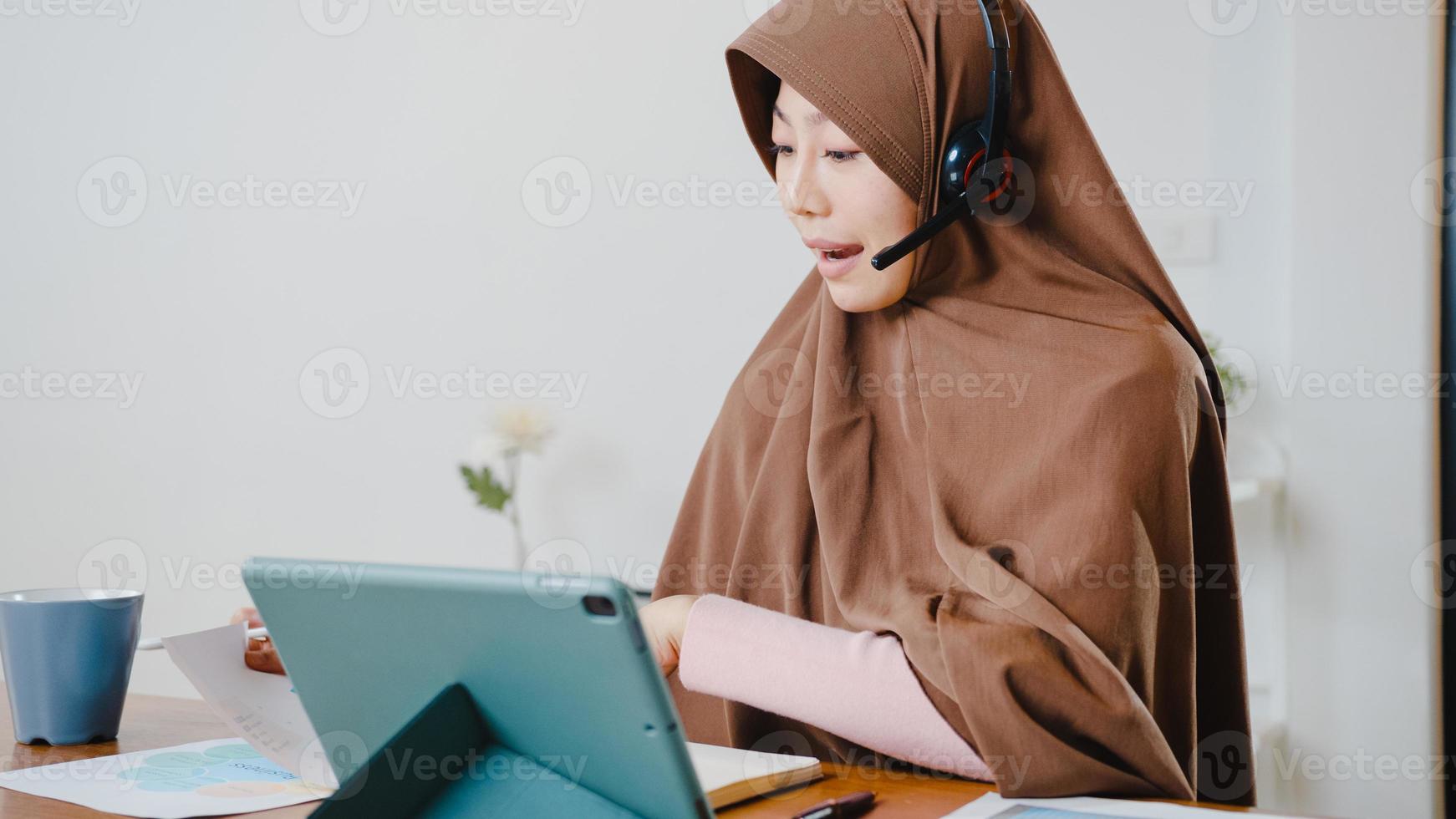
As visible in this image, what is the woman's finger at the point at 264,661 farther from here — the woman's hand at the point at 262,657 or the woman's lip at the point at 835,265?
the woman's lip at the point at 835,265

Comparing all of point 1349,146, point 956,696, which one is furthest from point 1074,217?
point 1349,146

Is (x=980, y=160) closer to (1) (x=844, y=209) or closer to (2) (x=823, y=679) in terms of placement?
(1) (x=844, y=209)

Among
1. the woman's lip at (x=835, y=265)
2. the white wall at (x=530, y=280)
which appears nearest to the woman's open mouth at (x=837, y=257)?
the woman's lip at (x=835, y=265)

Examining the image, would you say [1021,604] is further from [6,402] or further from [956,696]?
[6,402]

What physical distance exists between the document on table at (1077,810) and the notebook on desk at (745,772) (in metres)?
0.11

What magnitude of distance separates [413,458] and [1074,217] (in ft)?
6.44

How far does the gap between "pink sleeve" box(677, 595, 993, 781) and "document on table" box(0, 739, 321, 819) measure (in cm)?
31

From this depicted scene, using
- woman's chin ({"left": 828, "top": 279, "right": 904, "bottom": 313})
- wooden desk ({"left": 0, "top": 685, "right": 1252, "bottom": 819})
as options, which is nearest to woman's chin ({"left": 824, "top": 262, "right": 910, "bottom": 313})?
woman's chin ({"left": 828, "top": 279, "right": 904, "bottom": 313})

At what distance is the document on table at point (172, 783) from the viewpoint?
799mm

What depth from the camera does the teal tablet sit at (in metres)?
0.56

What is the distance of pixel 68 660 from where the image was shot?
3.15 feet

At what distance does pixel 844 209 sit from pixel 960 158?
0.38ft

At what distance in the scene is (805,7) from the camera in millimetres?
1156

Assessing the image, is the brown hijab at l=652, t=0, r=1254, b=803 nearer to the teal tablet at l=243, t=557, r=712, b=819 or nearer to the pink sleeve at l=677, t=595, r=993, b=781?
the pink sleeve at l=677, t=595, r=993, b=781
